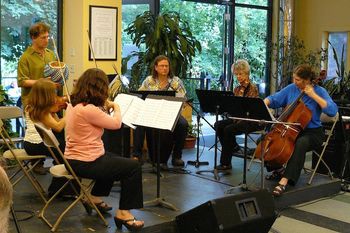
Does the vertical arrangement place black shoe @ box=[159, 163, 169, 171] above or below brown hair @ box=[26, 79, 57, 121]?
below

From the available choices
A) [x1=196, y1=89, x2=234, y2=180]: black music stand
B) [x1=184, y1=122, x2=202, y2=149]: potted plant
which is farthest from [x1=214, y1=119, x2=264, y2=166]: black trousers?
[x1=184, y1=122, x2=202, y2=149]: potted plant

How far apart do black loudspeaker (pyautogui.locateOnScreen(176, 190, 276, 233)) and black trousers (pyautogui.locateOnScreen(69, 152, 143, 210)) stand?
0.40 metres

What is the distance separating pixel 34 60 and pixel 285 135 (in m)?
2.49

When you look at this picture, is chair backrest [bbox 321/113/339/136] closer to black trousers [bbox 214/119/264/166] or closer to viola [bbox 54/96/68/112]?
black trousers [bbox 214/119/264/166]

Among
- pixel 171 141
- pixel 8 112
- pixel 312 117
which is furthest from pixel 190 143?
pixel 8 112

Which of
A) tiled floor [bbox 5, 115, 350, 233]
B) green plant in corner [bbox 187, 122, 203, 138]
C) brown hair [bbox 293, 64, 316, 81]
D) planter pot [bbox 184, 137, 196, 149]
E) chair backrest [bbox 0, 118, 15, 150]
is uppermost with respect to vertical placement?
brown hair [bbox 293, 64, 316, 81]

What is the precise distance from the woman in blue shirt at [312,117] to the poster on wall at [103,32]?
2.48 m

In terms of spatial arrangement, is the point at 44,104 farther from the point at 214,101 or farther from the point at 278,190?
the point at 278,190

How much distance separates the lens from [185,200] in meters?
4.35

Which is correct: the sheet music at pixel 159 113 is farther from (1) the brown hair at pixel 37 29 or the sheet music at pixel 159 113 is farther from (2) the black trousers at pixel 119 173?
(1) the brown hair at pixel 37 29

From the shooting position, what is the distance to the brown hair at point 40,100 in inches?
152

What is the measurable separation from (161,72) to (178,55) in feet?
4.14

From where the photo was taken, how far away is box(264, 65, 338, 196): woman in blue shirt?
4.67m

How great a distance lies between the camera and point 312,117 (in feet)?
15.9
